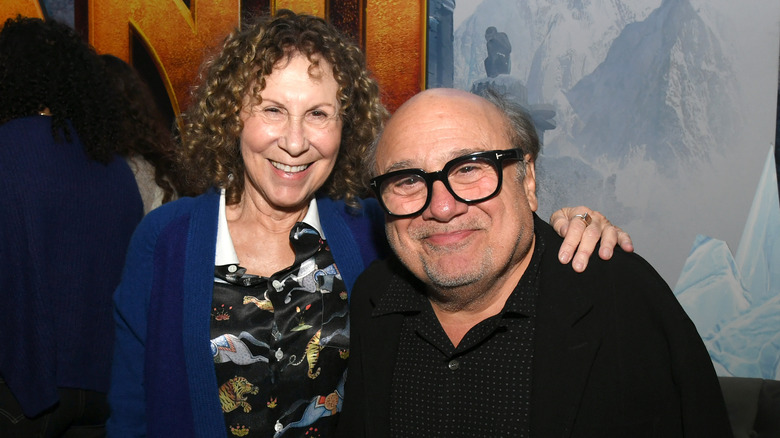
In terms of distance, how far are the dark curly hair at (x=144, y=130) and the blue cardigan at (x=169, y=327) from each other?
100 centimetres

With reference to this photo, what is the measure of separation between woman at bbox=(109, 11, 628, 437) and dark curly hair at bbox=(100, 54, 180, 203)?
87 centimetres

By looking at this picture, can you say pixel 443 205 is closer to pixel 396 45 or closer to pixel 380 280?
pixel 380 280

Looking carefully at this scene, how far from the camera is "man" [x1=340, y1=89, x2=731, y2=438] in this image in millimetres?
1275

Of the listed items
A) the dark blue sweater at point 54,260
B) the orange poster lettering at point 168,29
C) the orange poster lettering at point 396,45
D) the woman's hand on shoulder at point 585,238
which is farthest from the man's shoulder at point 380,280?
the orange poster lettering at point 168,29

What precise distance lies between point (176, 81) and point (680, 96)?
2.78 metres

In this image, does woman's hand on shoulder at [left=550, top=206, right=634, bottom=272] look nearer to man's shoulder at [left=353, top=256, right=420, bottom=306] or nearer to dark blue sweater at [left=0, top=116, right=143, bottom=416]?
man's shoulder at [left=353, top=256, right=420, bottom=306]

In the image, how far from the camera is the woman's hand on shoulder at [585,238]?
143 cm

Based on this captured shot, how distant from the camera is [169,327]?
1.62 meters

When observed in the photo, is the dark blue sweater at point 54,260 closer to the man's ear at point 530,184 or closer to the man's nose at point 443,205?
the man's nose at point 443,205

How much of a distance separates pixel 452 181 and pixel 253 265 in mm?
665

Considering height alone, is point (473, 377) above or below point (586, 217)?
below

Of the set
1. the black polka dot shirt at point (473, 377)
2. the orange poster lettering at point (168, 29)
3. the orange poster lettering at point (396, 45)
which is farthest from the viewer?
the orange poster lettering at point (168, 29)

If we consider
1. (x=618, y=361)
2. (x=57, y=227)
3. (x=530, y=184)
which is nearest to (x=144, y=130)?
(x=57, y=227)

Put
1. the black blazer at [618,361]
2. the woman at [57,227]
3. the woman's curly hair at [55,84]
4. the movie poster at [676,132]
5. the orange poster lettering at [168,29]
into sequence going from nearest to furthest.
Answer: the black blazer at [618,361] < the woman at [57,227] < the woman's curly hair at [55,84] < the movie poster at [676,132] < the orange poster lettering at [168,29]
